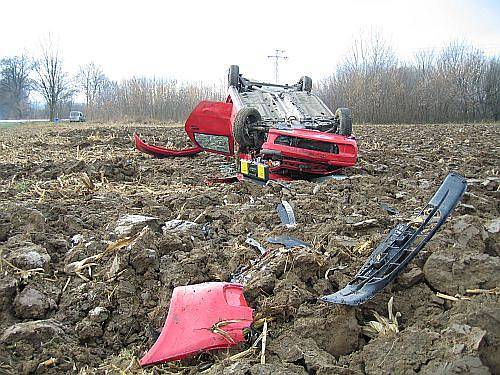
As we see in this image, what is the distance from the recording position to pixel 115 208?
519 cm

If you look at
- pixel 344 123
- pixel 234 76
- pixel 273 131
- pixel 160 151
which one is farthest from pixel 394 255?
pixel 160 151

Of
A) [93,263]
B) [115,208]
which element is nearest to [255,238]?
[93,263]

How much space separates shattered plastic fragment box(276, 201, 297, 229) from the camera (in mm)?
4244

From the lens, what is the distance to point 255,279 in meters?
2.95

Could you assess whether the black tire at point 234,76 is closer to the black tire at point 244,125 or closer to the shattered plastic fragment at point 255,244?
the black tire at point 244,125

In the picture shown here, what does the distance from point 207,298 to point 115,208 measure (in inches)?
107

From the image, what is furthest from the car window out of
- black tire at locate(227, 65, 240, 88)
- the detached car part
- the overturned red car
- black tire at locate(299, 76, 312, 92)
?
the detached car part

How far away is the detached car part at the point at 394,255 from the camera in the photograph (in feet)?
8.37

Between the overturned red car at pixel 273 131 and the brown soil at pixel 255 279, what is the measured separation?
1230 mm

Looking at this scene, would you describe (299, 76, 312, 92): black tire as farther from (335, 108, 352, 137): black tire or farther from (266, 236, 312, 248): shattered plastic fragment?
(266, 236, 312, 248): shattered plastic fragment

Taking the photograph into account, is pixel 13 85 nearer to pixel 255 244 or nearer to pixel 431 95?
pixel 431 95

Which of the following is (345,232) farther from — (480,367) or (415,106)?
(415,106)

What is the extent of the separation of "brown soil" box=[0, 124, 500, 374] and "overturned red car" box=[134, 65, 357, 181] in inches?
48.4

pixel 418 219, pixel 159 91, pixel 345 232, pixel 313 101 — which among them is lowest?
pixel 345 232
